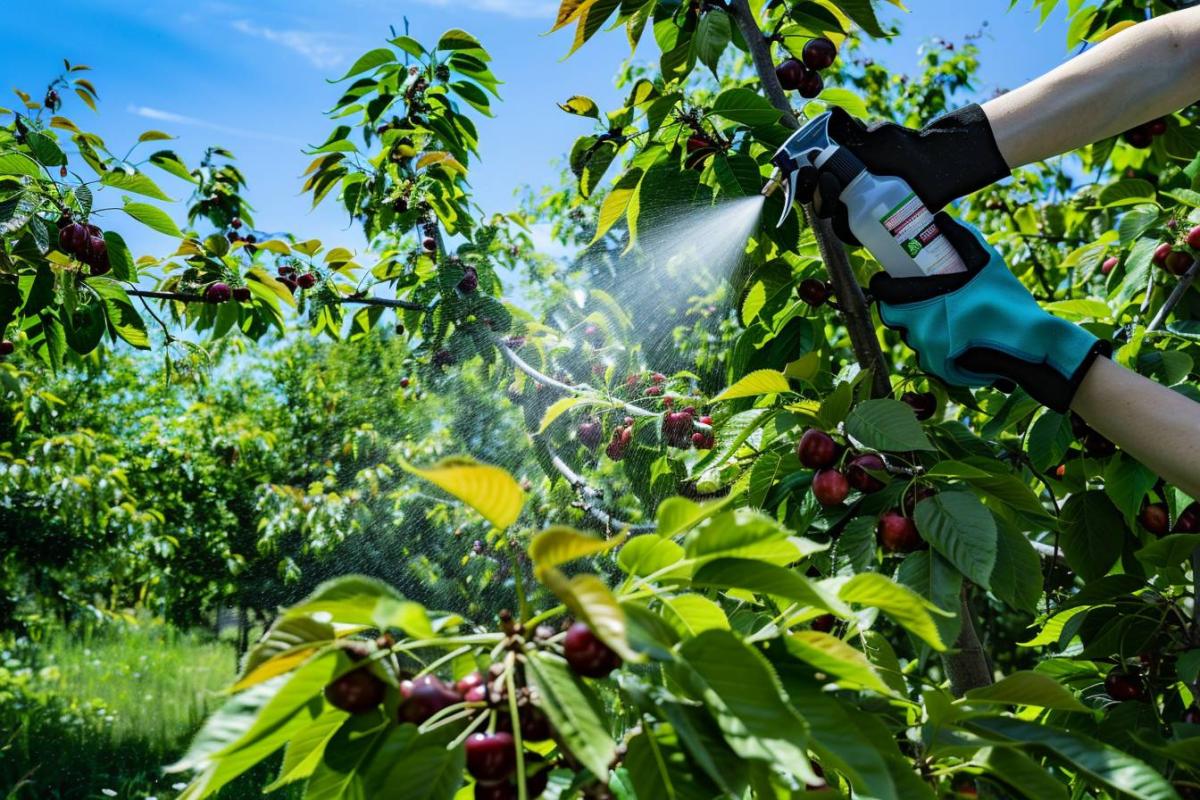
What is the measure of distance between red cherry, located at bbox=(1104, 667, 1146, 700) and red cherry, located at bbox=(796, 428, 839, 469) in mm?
658

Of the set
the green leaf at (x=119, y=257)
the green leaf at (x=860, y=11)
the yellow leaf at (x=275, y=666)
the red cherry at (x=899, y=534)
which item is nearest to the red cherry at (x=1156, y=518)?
the red cherry at (x=899, y=534)

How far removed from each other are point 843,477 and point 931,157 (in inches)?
18.6

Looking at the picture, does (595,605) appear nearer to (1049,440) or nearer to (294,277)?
(1049,440)

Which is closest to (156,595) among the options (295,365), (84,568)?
(84,568)

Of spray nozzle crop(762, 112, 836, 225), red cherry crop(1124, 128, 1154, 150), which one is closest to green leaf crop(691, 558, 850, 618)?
spray nozzle crop(762, 112, 836, 225)

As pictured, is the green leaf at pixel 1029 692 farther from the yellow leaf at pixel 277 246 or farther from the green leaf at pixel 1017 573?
the yellow leaf at pixel 277 246

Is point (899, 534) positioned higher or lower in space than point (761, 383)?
lower

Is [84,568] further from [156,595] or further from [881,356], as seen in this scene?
[881,356]

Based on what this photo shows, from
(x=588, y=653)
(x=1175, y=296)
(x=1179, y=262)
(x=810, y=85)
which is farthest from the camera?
(x=810, y=85)

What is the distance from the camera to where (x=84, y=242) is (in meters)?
2.25

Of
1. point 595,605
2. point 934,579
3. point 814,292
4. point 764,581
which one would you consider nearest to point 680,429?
point 814,292

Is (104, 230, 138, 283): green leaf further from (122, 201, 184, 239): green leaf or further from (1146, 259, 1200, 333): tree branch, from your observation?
(1146, 259, 1200, 333): tree branch

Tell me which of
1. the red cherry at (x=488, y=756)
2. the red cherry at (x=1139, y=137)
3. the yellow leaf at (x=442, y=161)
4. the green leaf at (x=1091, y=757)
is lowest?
the green leaf at (x=1091, y=757)

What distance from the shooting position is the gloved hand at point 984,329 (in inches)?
44.7
